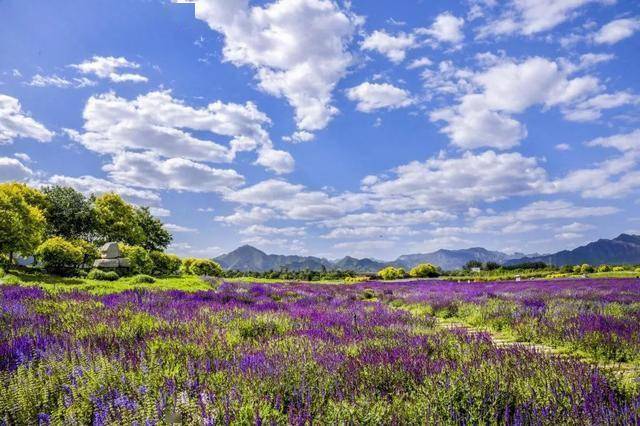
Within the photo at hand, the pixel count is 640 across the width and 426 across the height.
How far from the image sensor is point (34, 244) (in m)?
24.5

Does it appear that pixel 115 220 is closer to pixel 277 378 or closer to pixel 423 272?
pixel 423 272

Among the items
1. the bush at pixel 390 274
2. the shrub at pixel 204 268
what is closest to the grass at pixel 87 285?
the shrub at pixel 204 268

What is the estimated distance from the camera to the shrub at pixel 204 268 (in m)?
45.0

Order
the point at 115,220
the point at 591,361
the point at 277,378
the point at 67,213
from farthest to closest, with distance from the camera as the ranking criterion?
the point at 115,220
the point at 67,213
the point at 591,361
the point at 277,378

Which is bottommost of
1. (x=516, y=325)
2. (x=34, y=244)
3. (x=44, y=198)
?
(x=516, y=325)

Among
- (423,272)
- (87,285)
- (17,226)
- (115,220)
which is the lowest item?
(423,272)

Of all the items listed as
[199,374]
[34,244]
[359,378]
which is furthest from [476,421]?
[34,244]

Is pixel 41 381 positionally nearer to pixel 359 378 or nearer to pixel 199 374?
pixel 199 374

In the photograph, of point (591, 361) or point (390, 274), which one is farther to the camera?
point (390, 274)

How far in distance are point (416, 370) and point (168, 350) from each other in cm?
276

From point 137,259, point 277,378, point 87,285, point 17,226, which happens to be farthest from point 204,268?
point 277,378

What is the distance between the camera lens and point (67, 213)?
149 feet

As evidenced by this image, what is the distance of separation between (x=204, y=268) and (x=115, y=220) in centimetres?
1529

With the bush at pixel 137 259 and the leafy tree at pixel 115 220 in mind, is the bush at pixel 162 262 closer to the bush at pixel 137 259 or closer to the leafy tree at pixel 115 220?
the bush at pixel 137 259
